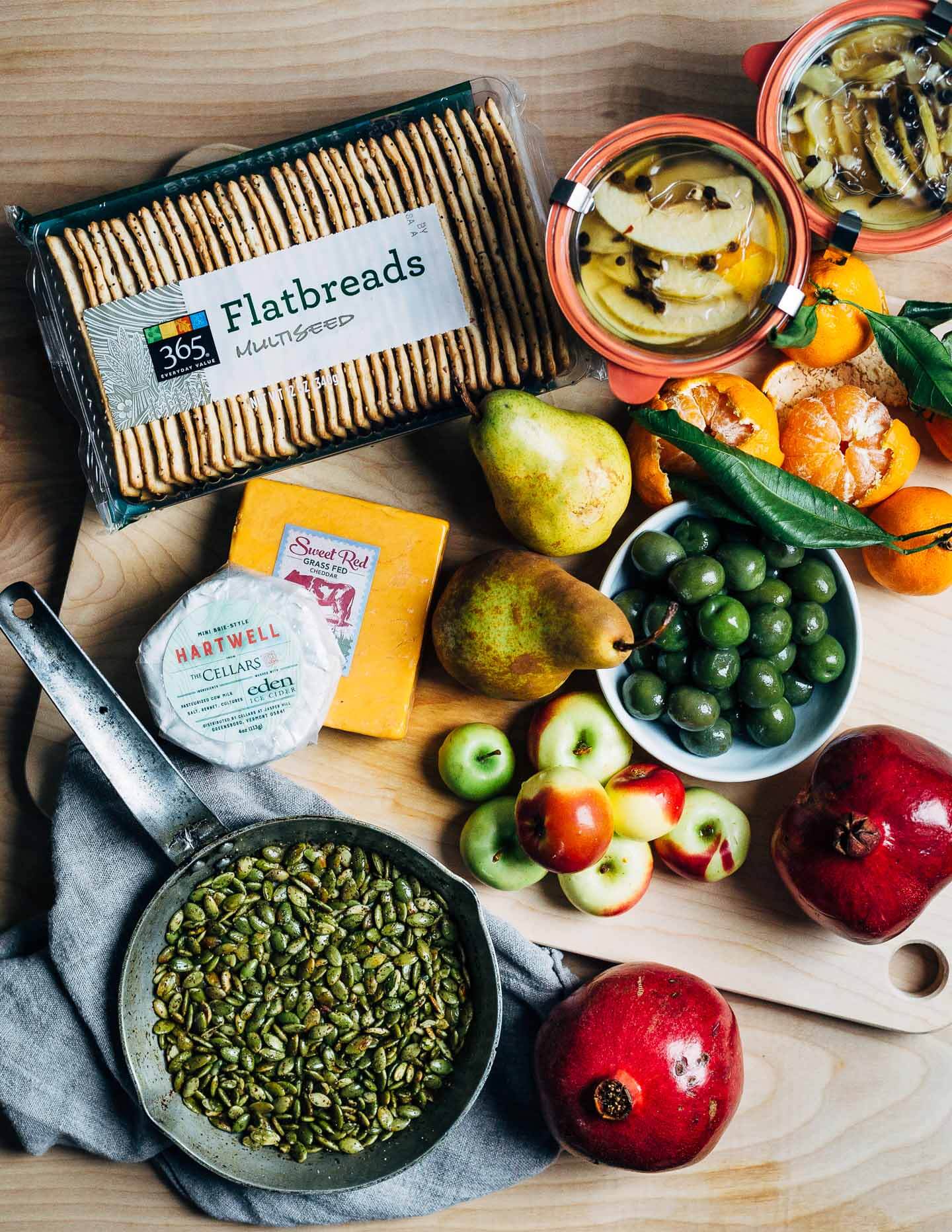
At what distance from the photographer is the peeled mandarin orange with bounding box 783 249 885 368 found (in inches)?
41.9

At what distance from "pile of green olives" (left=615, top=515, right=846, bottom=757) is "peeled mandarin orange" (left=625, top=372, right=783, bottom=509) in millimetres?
64

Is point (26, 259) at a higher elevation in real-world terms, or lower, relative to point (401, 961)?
higher

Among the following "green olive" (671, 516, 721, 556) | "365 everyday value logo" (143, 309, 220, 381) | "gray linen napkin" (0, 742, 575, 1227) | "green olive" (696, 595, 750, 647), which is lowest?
"gray linen napkin" (0, 742, 575, 1227)

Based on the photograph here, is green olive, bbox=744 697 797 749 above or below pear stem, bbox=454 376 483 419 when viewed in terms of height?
below

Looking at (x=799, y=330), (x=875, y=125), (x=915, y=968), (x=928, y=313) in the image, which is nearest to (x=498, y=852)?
(x=915, y=968)

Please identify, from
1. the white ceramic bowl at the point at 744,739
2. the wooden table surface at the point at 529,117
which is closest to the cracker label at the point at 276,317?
the wooden table surface at the point at 529,117

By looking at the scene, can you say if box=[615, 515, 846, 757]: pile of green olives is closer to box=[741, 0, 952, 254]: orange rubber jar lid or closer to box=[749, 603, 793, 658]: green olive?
box=[749, 603, 793, 658]: green olive

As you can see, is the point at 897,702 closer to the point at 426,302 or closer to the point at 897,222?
the point at 897,222

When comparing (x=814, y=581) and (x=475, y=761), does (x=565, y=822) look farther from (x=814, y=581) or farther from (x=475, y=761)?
(x=814, y=581)

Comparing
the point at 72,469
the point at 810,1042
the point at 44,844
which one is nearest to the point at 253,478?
the point at 72,469

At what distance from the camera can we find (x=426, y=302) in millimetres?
1102

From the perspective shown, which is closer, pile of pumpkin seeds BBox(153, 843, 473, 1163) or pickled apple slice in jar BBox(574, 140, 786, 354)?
pickled apple slice in jar BBox(574, 140, 786, 354)

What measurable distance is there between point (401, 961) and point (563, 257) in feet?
2.68

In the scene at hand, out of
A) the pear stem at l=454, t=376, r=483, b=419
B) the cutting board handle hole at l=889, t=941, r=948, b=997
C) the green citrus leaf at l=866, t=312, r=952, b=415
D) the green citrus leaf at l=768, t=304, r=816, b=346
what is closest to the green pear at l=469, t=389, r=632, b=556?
the pear stem at l=454, t=376, r=483, b=419
